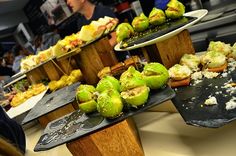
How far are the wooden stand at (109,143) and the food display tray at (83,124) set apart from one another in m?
0.03

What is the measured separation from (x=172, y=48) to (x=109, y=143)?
2.30 ft

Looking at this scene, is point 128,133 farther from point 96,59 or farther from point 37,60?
point 37,60

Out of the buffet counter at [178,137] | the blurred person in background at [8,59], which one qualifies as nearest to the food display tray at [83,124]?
the buffet counter at [178,137]

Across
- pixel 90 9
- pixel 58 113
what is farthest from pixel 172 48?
pixel 90 9

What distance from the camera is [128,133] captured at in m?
0.92

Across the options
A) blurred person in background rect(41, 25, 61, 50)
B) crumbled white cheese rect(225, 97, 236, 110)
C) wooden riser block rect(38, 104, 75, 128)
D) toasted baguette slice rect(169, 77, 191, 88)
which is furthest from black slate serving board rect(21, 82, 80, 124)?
blurred person in background rect(41, 25, 61, 50)

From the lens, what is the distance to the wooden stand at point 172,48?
1323 mm

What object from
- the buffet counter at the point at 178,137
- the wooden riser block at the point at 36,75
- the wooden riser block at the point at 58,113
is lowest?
the buffet counter at the point at 178,137

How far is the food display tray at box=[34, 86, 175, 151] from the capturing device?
866 mm

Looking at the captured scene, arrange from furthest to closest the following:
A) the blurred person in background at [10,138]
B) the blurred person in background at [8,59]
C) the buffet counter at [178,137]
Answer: the blurred person in background at [8,59]
the blurred person in background at [10,138]
the buffet counter at [178,137]

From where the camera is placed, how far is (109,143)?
915mm

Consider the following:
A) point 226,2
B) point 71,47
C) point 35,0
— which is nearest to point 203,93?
point 71,47

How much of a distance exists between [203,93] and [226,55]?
0.35 metres

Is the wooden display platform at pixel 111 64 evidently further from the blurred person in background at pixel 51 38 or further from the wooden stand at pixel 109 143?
the blurred person in background at pixel 51 38
